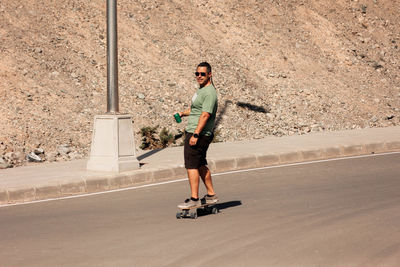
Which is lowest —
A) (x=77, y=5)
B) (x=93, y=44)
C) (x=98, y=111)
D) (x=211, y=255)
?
(x=211, y=255)

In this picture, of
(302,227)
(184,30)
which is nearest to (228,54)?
(184,30)

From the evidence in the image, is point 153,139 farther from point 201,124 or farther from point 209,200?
point 201,124

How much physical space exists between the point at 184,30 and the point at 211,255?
1933 cm

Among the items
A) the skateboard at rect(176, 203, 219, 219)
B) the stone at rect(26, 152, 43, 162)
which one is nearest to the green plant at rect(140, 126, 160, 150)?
the stone at rect(26, 152, 43, 162)

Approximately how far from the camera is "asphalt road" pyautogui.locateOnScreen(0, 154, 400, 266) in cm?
665

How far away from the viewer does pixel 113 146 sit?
1220cm

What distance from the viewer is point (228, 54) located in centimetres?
2581

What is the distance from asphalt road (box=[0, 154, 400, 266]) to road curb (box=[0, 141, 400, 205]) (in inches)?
23.1

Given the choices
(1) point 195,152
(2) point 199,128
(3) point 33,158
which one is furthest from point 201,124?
(3) point 33,158

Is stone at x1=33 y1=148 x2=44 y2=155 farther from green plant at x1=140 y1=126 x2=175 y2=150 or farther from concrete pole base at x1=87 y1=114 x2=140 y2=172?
concrete pole base at x1=87 y1=114 x2=140 y2=172

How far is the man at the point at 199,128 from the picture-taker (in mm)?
8672

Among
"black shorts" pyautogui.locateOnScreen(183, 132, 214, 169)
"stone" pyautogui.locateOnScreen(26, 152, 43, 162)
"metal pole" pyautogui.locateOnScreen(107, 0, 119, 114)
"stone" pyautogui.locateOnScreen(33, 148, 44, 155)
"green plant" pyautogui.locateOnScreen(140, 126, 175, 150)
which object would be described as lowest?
"black shorts" pyautogui.locateOnScreen(183, 132, 214, 169)

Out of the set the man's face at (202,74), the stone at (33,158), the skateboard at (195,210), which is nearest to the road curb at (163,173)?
the skateboard at (195,210)

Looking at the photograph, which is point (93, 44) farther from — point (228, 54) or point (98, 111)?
point (228, 54)
